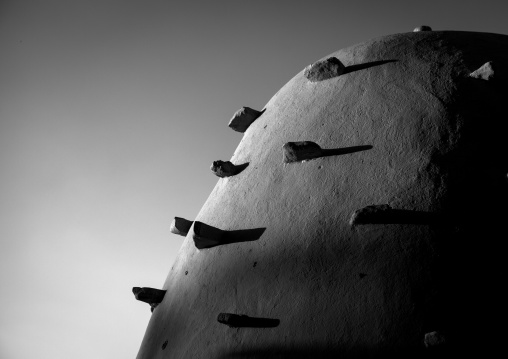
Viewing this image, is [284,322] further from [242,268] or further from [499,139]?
[499,139]

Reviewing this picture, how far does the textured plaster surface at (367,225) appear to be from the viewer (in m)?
0.95

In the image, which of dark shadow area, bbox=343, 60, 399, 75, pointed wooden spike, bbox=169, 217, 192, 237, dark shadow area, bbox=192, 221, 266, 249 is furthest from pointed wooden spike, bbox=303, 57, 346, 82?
pointed wooden spike, bbox=169, 217, 192, 237

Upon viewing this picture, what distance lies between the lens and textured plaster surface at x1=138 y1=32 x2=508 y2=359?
3.11ft

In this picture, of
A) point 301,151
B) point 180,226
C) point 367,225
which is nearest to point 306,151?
point 301,151

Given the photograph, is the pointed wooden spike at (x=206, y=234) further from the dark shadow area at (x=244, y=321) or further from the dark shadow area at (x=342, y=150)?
the dark shadow area at (x=342, y=150)

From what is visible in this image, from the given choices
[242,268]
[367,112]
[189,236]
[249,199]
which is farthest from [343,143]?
[189,236]

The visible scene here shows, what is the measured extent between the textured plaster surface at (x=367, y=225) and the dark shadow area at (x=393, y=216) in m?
0.01

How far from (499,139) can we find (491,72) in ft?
0.72

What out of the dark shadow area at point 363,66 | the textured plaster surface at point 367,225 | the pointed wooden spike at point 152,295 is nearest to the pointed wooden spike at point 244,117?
the textured plaster surface at point 367,225

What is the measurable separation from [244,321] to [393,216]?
0.40 metres

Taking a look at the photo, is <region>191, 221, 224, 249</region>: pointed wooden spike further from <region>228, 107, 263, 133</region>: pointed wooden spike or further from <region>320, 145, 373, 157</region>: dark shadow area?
<region>228, 107, 263, 133</region>: pointed wooden spike

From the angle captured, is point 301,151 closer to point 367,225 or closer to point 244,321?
point 367,225

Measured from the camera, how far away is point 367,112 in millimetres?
1286

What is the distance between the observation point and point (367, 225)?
3.49ft
